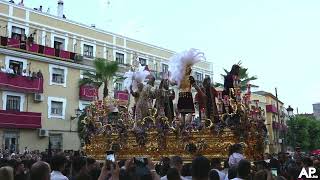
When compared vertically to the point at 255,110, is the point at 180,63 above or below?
above

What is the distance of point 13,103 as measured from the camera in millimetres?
29188

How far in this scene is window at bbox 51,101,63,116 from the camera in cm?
3170

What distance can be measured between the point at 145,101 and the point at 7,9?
19.3m

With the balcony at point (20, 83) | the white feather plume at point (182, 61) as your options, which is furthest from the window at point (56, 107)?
the white feather plume at point (182, 61)

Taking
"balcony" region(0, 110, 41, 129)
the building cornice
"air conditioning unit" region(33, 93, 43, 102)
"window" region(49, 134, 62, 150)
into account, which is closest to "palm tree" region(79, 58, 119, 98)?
the building cornice

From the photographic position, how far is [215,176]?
5559mm

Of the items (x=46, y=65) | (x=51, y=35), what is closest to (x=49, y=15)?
(x=51, y=35)

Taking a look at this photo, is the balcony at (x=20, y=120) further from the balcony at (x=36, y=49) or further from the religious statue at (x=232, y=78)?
the religious statue at (x=232, y=78)

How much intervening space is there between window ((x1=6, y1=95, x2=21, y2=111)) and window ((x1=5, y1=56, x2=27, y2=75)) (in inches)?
66.8

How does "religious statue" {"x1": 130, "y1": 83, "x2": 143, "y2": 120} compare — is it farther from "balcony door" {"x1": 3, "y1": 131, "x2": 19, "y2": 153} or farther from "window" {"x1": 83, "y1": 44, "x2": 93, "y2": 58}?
"window" {"x1": 83, "y1": 44, "x2": 93, "y2": 58}

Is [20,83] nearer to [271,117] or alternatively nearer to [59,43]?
[59,43]

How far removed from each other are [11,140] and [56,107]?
4.58 metres

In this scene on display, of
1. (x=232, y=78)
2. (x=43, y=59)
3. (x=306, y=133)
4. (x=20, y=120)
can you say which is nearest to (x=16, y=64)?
(x=43, y=59)

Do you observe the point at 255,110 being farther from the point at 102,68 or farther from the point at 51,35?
Result: the point at 51,35
